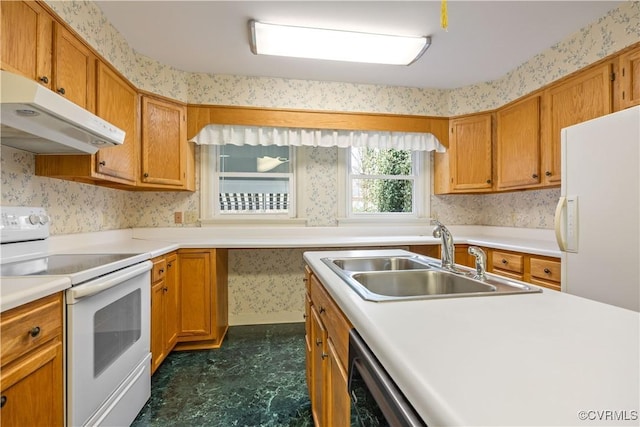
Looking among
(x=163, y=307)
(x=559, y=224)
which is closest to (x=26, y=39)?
(x=163, y=307)

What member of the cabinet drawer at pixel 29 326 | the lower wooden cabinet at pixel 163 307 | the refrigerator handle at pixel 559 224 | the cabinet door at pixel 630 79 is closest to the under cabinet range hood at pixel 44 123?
the cabinet drawer at pixel 29 326

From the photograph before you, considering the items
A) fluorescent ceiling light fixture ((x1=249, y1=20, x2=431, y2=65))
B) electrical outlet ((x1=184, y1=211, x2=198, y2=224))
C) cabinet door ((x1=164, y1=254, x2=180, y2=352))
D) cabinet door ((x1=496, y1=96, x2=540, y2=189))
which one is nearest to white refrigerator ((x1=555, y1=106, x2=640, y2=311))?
cabinet door ((x1=496, y1=96, x2=540, y2=189))

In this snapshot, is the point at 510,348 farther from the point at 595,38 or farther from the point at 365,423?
the point at 595,38

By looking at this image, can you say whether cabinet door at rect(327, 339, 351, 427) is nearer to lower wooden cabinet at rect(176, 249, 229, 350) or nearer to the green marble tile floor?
the green marble tile floor

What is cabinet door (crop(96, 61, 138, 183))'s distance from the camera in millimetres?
1979

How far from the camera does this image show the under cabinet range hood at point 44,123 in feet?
3.51

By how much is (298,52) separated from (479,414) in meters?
2.60

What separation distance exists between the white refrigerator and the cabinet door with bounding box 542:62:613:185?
713mm

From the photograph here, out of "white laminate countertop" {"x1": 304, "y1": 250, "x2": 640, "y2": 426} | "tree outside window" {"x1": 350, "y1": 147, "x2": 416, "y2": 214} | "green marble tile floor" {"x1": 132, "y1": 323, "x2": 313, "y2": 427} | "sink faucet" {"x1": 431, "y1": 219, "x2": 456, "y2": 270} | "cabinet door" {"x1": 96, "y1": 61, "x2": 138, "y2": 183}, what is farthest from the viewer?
"tree outside window" {"x1": 350, "y1": 147, "x2": 416, "y2": 214}

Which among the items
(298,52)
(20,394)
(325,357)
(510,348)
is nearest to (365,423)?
(510,348)

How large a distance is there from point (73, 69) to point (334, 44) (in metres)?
1.71

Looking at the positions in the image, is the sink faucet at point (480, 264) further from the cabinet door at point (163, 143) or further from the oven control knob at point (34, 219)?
the cabinet door at point (163, 143)

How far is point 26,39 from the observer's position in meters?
1.44

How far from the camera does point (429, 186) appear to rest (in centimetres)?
346
